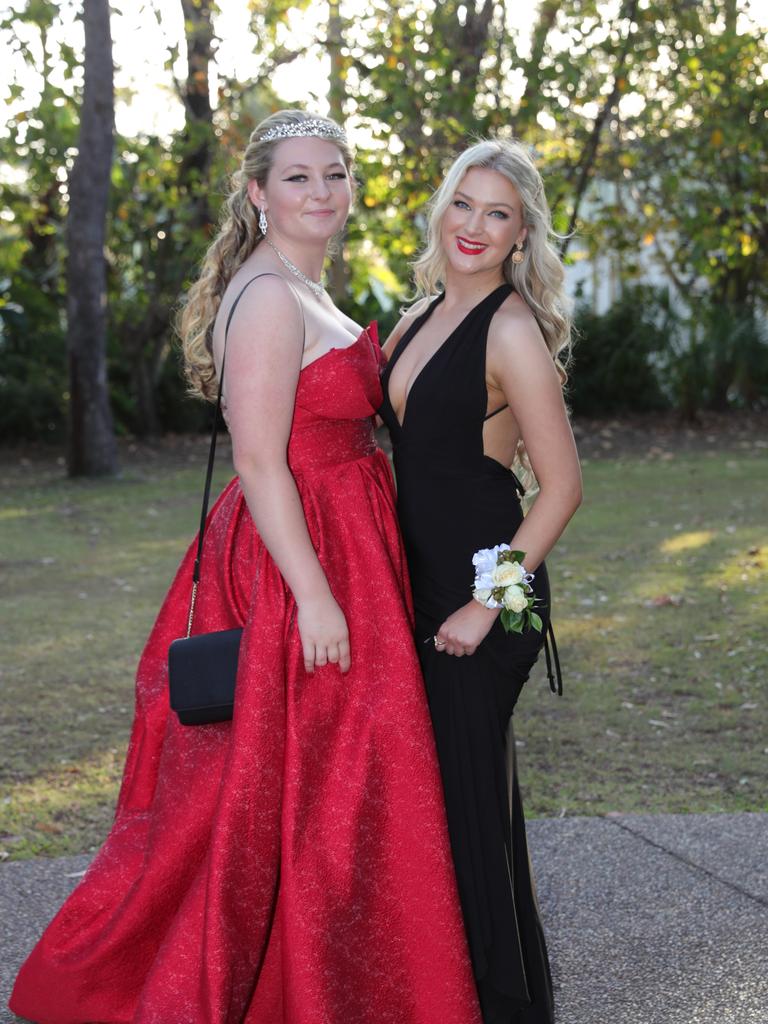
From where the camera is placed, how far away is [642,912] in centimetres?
361

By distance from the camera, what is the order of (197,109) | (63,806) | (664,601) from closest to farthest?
(63,806) → (664,601) → (197,109)

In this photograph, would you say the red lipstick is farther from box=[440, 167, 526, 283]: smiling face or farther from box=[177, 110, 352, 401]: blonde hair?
box=[177, 110, 352, 401]: blonde hair

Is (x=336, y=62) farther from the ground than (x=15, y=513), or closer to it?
farther from the ground

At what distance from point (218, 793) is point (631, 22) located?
556 inches

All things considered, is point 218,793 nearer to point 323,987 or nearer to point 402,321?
point 323,987

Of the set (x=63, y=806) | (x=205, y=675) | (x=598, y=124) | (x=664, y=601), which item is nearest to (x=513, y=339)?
(x=205, y=675)

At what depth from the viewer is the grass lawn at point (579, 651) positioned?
4.86m

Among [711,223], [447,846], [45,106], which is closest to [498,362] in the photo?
[447,846]

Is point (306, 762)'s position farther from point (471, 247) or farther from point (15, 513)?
point (15, 513)

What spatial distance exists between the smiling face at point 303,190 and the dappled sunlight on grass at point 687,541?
679 cm

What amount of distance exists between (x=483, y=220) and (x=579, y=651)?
4234 millimetres

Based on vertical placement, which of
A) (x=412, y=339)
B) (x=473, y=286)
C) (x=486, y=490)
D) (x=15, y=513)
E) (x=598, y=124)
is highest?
(x=598, y=124)

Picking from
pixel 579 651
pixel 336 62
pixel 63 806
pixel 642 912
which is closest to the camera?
pixel 642 912

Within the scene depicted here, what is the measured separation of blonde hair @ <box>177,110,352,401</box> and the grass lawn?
207cm
